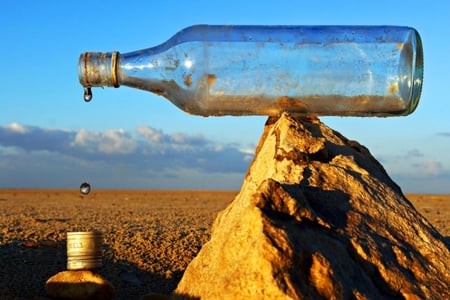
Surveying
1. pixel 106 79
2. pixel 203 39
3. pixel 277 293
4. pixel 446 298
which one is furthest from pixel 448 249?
pixel 106 79

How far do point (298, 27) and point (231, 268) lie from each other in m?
2.04

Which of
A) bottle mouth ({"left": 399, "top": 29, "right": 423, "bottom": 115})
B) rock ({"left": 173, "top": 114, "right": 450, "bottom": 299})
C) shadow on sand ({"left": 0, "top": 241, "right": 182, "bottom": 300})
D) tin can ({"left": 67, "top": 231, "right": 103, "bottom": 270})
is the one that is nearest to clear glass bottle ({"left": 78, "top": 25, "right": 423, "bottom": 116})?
bottle mouth ({"left": 399, "top": 29, "right": 423, "bottom": 115})

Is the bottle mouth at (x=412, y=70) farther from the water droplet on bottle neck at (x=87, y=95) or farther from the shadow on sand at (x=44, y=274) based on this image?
the shadow on sand at (x=44, y=274)

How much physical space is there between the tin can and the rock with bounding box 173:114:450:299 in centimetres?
74

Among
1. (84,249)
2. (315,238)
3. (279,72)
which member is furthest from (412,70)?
(84,249)

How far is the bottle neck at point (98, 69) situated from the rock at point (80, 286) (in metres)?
1.21

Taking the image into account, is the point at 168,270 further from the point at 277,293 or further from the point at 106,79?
the point at 277,293

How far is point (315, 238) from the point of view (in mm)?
2805

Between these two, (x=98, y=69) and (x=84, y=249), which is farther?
(x=98, y=69)

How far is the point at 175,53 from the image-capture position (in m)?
3.98

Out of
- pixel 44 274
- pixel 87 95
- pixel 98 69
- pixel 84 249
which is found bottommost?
pixel 44 274

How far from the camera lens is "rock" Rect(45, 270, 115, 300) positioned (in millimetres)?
3807

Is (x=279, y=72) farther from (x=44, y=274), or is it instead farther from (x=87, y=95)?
(x=44, y=274)

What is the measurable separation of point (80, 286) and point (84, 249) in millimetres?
316
